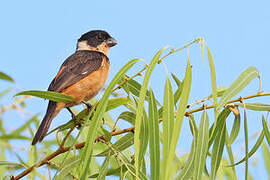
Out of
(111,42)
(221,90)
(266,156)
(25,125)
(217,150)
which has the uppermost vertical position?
(111,42)

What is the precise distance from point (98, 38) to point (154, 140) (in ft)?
10.6

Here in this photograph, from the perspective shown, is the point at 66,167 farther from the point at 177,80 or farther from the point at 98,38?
the point at 98,38

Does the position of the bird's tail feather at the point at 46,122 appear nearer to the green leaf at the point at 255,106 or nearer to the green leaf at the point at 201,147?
the green leaf at the point at 201,147

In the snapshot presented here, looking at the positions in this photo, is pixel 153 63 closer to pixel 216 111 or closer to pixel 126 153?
pixel 216 111

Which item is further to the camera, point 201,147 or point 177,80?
point 177,80

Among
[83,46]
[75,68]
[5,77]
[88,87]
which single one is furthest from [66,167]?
[83,46]

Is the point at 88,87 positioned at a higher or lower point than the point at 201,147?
higher

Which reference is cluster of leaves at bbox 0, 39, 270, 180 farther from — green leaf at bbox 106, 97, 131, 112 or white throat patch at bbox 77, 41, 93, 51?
white throat patch at bbox 77, 41, 93, 51

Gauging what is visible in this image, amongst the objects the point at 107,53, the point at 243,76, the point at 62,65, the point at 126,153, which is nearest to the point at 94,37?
the point at 107,53

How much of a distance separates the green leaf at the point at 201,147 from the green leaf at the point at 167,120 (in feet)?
1.26

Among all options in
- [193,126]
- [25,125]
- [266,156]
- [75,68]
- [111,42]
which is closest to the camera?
[193,126]

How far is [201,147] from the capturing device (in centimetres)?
257

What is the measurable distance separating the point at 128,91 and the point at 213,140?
67 cm

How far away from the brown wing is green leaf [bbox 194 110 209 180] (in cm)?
164
